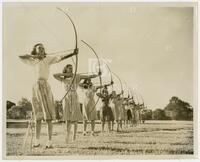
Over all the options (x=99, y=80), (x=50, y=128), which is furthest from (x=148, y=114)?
(x=50, y=128)

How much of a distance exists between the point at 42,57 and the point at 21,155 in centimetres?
48

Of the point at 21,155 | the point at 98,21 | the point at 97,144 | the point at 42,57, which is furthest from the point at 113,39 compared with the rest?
the point at 21,155

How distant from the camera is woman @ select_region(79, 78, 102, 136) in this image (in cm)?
252

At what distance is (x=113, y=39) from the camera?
8.30 ft

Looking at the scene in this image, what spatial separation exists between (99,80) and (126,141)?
1.06ft

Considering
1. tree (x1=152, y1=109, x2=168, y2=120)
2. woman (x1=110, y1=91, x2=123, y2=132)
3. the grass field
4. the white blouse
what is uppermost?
the white blouse

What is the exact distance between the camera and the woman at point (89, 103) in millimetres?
2520

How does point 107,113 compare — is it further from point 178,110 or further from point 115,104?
point 178,110

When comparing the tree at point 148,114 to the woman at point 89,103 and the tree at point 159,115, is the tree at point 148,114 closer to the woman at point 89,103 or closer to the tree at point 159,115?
the tree at point 159,115

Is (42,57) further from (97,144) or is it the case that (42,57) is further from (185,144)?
(185,144)

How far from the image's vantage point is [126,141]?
253 cm

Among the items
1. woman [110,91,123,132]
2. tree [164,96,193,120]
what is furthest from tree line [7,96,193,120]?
woman [110,91,123,132]

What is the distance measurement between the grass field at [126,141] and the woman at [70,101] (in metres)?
0.04

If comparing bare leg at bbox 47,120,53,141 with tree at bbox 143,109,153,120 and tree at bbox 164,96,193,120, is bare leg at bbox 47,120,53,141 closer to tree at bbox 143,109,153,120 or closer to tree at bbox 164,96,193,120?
tree at bbox 143,109,153,120
